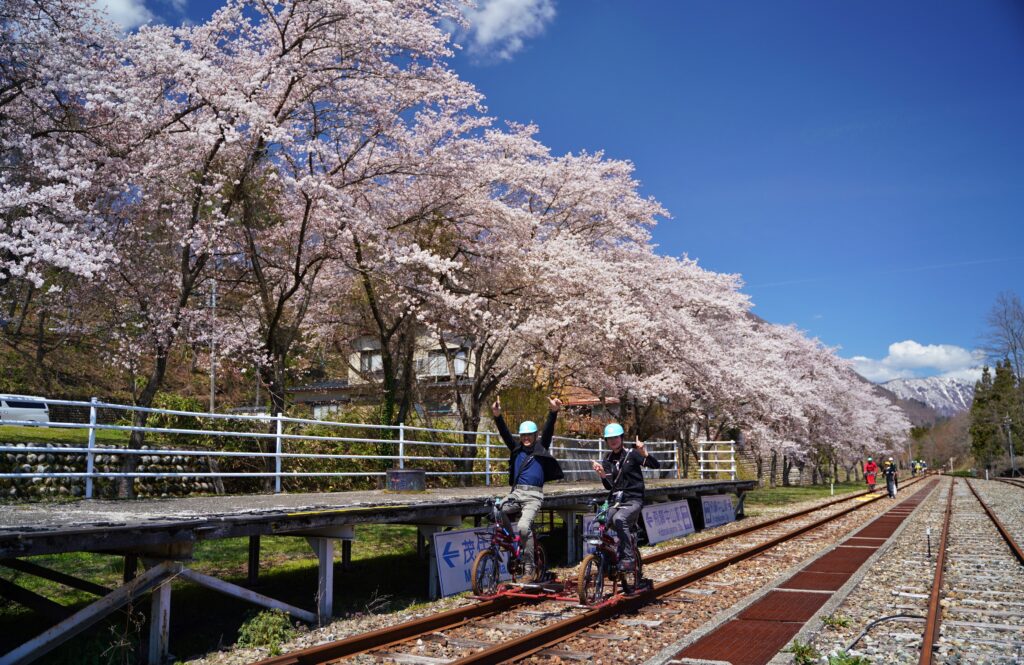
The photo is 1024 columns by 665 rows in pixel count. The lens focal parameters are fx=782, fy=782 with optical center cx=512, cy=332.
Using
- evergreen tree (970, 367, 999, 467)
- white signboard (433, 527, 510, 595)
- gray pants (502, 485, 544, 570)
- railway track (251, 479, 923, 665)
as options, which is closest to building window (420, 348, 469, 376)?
white signboard (433, 527, 510, 595)

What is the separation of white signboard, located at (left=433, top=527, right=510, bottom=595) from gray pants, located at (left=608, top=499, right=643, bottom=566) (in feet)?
5.91

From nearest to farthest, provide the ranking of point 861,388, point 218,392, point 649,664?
point 649,664 < point 218,392 < point 861,388

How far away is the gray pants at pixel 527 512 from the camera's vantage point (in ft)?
31.8

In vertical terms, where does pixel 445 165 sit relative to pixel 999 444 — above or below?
above

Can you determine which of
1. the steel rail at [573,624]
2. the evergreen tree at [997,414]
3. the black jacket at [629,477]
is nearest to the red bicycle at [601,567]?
the steel rail at [573,624]

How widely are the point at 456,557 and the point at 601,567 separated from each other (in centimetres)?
268

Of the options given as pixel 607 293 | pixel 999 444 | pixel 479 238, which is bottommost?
pixel 999 444

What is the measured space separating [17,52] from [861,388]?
6739 cm

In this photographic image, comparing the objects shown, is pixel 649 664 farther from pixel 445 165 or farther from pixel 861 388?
pixel 861 388

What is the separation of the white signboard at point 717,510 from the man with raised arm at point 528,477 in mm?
12643

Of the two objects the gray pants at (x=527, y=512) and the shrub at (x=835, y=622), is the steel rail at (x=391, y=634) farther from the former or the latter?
the shrub at (x=835, y=622)

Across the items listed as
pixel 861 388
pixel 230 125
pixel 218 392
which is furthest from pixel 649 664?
pixel 861 388

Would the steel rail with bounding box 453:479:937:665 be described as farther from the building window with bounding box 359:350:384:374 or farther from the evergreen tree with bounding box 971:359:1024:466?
the evergreen tree with bounding box 971:359:1024:466

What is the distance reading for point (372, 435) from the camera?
2209 cm
